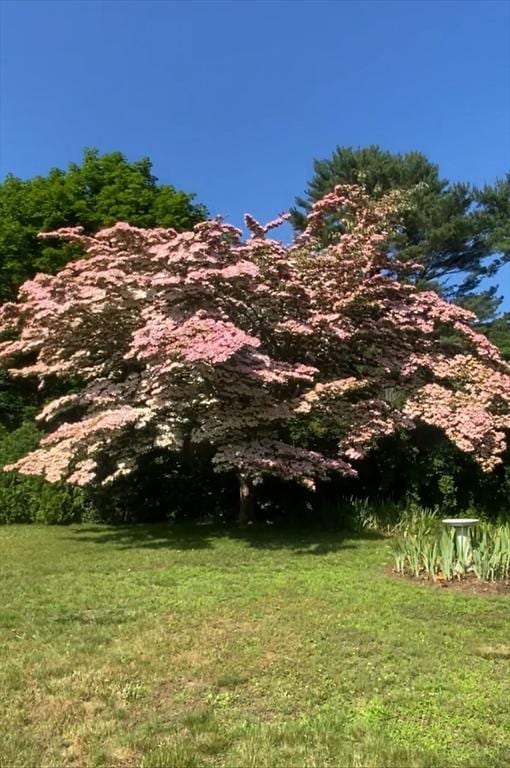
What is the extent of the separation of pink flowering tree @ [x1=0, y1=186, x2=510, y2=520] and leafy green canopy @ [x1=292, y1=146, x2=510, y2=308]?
1316 centimetres

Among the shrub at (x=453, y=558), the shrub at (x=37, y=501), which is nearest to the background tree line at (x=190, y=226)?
the shrub at (x=37, y=501)

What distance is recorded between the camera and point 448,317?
948 cm

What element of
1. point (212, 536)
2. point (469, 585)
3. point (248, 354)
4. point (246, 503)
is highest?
point (248, 354)

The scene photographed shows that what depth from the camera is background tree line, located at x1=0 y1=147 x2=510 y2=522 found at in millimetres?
10008

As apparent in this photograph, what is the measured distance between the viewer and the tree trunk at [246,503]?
10.0 metres

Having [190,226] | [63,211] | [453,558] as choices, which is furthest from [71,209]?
[453,558]

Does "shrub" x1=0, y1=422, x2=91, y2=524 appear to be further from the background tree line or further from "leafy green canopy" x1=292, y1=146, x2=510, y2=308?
"leafy green canopy" x1=292, y1=146, x2=510, y2=308

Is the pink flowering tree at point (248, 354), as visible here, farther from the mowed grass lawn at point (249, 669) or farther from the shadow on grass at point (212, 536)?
the mowed grass lawn at point (249, 669)

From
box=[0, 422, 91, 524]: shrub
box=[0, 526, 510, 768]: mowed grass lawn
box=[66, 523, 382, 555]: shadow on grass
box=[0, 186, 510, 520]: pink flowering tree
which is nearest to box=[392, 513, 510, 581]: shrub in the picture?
box=[0, 526, 510, 768]: mowed grass lawn

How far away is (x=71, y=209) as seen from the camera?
52.8ft

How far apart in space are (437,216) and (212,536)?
17.6 meters

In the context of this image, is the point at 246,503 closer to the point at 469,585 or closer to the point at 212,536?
the point at 212,536

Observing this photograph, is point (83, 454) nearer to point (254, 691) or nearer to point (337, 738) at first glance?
point (254, 691)

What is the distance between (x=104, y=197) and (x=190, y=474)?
8468 mm
